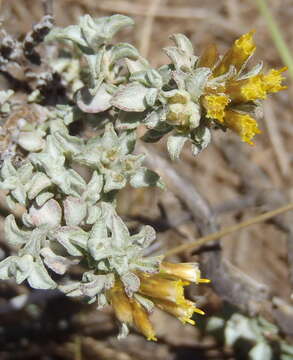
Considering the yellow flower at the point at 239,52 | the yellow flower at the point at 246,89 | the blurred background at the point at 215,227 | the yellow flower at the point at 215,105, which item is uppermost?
the yellow flower at the point at 239,52

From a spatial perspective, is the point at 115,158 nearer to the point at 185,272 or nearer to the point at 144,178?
the point at 144,178

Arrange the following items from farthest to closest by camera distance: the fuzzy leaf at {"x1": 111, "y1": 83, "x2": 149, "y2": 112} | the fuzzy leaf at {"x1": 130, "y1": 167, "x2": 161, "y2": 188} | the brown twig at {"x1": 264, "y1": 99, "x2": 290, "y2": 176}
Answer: the brown twig at {"x1": 264, "y1": 99, "x2": 290, "y2": 176}
the fuzzy leaf at {"x1": 130, "y1": 167, "x2": 161, "y2": 188}
the fuzzy leaf at {"x1": 111, "y1": 83, "x2": 149, "y2": 112}

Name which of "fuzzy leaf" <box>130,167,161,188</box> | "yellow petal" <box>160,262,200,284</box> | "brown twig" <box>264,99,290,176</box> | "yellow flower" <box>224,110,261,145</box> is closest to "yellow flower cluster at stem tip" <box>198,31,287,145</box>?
"yellow flower" <box>224,110,261,145</box>

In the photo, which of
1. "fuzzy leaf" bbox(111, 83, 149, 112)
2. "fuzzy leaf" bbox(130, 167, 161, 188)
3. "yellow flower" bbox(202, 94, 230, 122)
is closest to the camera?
"yellow flower" bbox(202, 94, 230, 122)

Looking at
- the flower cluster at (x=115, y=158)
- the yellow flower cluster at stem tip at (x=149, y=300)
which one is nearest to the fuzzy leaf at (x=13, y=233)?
the flower cluster at (x=115, y=158)

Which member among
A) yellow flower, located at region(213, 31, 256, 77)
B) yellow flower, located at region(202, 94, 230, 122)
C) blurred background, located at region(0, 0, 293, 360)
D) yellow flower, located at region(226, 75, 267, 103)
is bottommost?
blurred background, located at region(0, 0, 293, 360)

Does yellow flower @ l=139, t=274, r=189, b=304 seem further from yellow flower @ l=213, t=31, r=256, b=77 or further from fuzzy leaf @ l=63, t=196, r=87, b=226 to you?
yellow flower @ l=213, t=31, r=256, b=77

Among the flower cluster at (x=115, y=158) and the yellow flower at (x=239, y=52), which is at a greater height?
the yellow flower at (x=239, y=52)

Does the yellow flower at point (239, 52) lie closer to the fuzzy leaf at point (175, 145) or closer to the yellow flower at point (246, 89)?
the yellow flower at point (246, 89)

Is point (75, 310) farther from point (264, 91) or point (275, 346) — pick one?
point (264, 91)
